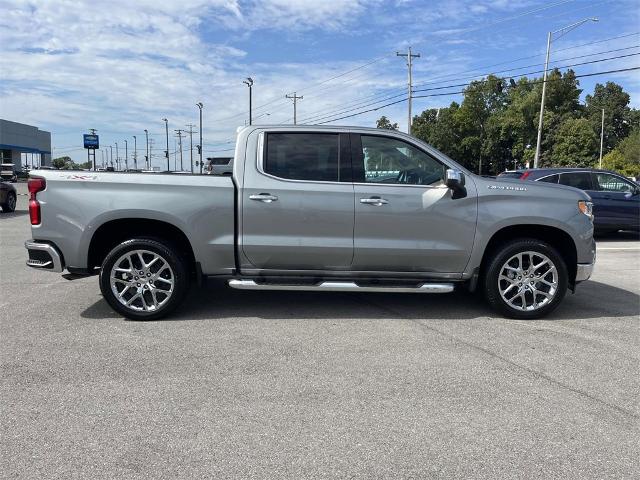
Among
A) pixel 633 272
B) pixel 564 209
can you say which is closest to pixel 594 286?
pixel 633 272

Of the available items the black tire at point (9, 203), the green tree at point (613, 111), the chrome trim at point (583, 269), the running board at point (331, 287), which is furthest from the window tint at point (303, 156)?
the green tree at point (613, 111)

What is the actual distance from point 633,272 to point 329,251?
19.2ft

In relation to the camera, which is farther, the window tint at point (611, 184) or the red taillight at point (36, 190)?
the window tint at point (611, 184)

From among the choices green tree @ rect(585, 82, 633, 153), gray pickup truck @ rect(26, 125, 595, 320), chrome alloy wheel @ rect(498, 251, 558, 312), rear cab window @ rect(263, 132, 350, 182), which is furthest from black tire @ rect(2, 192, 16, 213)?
green tree @ rect(585, 82, 633, 153)

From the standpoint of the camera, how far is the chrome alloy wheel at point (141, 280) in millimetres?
5379

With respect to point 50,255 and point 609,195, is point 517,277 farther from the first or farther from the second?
point 609,195

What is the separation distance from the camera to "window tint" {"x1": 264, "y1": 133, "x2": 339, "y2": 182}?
18.1ft

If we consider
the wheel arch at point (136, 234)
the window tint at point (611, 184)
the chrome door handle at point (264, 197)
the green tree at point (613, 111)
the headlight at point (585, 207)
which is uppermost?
the green tree at point (613, 111)

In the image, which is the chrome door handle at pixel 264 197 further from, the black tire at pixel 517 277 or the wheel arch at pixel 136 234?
the black tire at pixel 517 277

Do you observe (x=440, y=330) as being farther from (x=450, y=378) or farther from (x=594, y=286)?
(x=594, y=286)

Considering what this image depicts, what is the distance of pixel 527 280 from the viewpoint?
222 inches

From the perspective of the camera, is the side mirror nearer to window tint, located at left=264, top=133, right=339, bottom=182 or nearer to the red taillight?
window tint, located at left=264, top=133, right=339, bottom=182

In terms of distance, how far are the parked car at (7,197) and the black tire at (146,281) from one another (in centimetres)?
1498

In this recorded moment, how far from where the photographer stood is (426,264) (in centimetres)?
559
